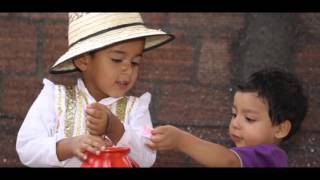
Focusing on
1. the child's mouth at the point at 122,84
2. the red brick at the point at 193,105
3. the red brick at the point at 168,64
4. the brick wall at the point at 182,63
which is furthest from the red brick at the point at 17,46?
the child's mouth at the point at 122,84

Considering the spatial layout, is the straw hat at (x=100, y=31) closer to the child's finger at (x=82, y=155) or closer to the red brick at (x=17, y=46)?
the child's finger at (x=82, y=155)

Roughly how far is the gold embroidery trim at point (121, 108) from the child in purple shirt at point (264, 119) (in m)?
0.40

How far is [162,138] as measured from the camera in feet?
5.44

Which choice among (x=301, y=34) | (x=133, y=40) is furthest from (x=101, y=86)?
(x=301, y=34)

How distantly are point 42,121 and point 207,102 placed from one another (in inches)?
40.9

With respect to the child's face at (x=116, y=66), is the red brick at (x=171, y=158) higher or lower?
lower

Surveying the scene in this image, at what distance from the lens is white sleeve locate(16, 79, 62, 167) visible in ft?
6.46

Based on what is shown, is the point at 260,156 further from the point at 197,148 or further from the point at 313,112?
the point at 313,112

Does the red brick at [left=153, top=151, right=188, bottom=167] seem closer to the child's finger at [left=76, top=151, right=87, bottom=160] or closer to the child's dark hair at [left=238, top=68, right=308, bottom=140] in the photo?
the child's dark hair at [left=238, top=68, right=308, bottom=140]

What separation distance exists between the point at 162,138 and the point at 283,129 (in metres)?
0.61

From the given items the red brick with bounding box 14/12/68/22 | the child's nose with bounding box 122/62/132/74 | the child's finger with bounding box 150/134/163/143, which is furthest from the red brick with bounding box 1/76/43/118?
the child's finger with bounding box 150/134/163/143

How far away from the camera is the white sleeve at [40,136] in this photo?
1969mm

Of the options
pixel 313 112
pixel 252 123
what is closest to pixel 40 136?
pixel 252 123
